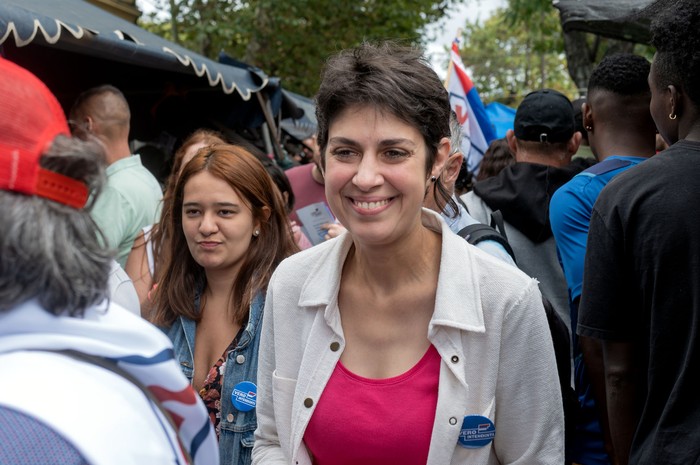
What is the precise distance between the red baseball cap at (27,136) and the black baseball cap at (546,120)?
2.91 meters

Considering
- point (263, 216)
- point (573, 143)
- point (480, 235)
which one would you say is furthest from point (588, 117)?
point (263, 216)

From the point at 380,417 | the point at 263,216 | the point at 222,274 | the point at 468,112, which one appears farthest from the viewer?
the point at 468,112

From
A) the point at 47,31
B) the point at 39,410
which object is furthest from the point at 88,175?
the point at 47,31

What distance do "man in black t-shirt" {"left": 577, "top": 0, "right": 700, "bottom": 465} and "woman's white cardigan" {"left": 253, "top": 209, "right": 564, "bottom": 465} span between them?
248 millimetres

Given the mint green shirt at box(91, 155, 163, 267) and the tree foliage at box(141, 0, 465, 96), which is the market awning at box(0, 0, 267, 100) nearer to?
the mint green shirt at box(91, 155, 163, 267)

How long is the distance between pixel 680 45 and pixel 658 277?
67 cm

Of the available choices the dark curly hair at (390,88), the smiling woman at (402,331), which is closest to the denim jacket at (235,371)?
the smiling woman at (402,331)

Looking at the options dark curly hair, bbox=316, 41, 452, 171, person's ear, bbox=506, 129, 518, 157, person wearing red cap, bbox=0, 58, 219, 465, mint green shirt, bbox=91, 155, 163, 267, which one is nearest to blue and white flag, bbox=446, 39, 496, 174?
person's ear, bbox=506, 129, 518, 157

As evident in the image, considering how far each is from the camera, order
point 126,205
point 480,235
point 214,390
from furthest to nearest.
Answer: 1. point 126,205
2. point 214,390
3. point 480,235

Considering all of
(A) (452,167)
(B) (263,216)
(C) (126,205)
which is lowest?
(C) (126,205)

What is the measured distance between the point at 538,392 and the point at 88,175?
141 cm

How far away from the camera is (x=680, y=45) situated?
2262 millimetres

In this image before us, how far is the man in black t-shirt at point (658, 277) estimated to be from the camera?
2121 mm

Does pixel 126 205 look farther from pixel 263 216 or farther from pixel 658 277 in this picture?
pixel 658 277
